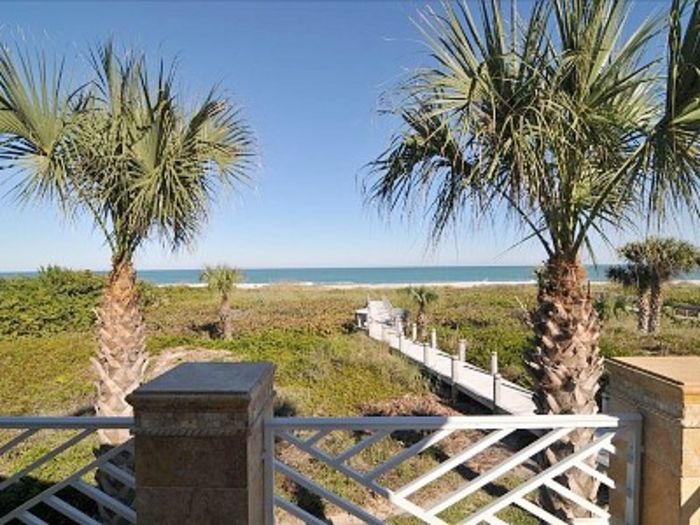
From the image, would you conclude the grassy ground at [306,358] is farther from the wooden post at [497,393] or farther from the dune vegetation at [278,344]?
the wooden post at [497,393]

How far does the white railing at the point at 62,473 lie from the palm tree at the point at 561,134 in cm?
245

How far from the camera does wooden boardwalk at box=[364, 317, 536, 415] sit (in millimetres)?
8016

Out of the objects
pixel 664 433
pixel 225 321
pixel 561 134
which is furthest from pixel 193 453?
pixel 225 321

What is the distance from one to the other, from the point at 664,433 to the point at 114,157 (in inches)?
156

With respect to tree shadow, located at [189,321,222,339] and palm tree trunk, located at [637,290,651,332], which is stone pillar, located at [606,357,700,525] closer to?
tree shadow, located at [189,321,222,339]

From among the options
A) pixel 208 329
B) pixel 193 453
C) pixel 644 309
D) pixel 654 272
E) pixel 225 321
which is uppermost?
pixel 654 272

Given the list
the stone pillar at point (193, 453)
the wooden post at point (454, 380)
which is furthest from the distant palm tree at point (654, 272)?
the stone pillar at point (193, 453)

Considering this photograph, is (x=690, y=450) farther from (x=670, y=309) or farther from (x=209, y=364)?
(x=670, y=309)

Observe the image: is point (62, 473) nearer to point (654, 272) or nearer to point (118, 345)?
point (118, 345)

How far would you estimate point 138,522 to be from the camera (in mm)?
1659

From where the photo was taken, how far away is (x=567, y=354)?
3.50 m

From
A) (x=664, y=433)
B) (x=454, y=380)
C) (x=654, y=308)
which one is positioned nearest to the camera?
(x=664, y=433)

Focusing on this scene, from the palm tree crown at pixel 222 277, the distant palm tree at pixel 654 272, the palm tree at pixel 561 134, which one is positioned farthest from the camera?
the distant palm tree at pixel 654 272

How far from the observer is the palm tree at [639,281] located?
15.8 m
